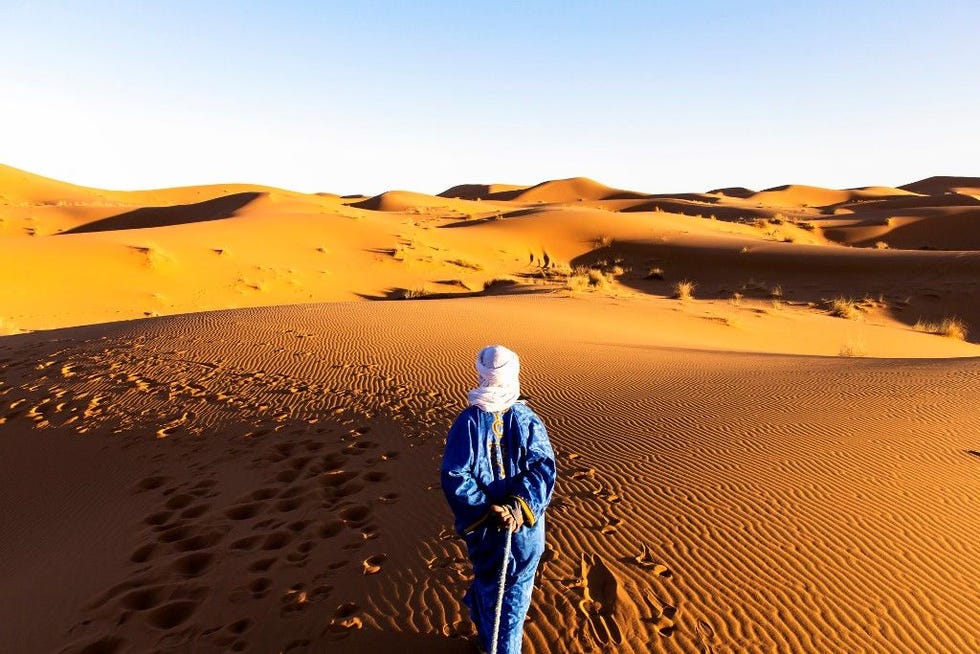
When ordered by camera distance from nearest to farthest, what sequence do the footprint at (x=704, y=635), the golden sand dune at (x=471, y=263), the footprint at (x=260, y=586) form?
the footprint at (x=704, y=635), the footprint at (x=260, y=586), the golden sand dune at (x=471, y=263)

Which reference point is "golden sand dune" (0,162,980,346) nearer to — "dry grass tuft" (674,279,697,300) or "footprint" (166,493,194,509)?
"dry grass tuft" (674,279,697,300)

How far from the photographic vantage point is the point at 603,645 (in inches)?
117

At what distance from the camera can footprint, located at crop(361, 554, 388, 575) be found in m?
3.59

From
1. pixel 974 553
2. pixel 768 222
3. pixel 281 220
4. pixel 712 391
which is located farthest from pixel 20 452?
pixel 768 222

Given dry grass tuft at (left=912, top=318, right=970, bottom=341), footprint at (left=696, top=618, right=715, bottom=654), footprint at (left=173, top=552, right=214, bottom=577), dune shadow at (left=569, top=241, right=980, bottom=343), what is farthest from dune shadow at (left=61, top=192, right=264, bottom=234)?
footprint at (left=696, top=618, right=715, bottom=654)

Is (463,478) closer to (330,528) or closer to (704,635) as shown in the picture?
(704,635)

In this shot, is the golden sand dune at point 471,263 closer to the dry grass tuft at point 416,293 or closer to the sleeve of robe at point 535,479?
the dry grass tuft at point 416,293

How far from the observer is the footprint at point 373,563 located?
141 inches

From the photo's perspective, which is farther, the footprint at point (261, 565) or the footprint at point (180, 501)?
the footprint at point (180, 501)

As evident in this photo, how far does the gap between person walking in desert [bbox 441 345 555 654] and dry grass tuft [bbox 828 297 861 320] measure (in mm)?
17054

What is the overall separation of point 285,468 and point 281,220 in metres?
25.0

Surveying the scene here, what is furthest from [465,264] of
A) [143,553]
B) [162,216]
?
[162,216]

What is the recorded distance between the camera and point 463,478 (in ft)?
7.91

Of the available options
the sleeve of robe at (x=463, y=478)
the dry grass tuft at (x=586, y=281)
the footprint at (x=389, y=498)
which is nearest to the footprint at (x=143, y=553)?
the footprint at (x=389, y=498)
